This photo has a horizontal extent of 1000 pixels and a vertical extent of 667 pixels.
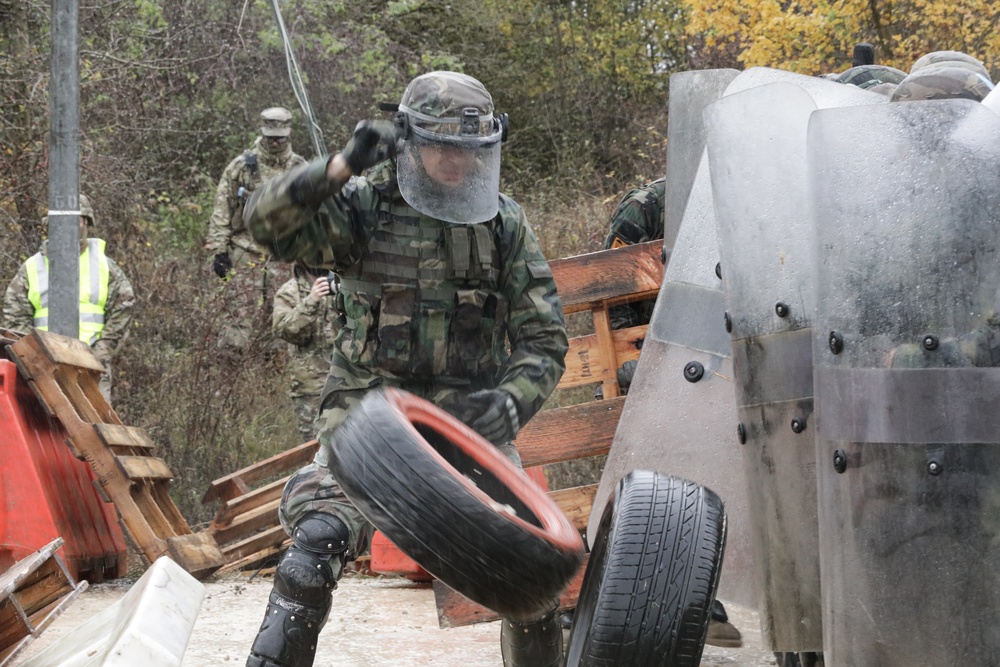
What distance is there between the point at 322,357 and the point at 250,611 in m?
3.10

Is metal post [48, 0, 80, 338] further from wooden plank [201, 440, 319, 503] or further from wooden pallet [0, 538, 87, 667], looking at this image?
wooden pallet [0, 538, 87, 667]

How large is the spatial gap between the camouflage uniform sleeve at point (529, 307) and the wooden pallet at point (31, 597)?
74.2 inches

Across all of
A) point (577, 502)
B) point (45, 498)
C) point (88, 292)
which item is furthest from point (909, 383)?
point (88, 292)

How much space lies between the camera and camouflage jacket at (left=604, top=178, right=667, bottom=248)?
22.0 ft

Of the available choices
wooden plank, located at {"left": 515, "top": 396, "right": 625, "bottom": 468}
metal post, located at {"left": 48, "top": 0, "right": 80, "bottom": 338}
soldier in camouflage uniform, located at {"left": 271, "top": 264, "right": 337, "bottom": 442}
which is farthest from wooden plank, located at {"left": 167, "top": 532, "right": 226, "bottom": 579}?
wooden plank, located at {"left": 515, "top": 396, "right": 625, "bottom": 468}

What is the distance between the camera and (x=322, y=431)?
4199mm

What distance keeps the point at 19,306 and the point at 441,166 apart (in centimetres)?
604

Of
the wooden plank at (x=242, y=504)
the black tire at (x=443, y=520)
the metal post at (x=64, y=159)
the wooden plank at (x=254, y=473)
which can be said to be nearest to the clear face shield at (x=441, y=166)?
the black tire at (x=443, y=520)

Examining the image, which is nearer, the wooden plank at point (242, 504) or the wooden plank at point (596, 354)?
the wooden plank at point (596, 354)

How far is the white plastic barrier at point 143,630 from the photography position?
323 centimetres

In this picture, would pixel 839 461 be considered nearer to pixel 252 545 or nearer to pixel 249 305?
pixel 252 545

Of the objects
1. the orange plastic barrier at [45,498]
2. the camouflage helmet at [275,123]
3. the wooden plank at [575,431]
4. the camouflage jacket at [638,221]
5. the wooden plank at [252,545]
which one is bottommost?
the wooden plank at [252,545]

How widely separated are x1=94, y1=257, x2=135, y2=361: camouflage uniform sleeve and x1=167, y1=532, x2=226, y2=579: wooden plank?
98.2 inches

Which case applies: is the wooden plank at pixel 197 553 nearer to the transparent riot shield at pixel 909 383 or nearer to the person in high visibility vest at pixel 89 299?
the person in high visibility vest at pixel 89 299
